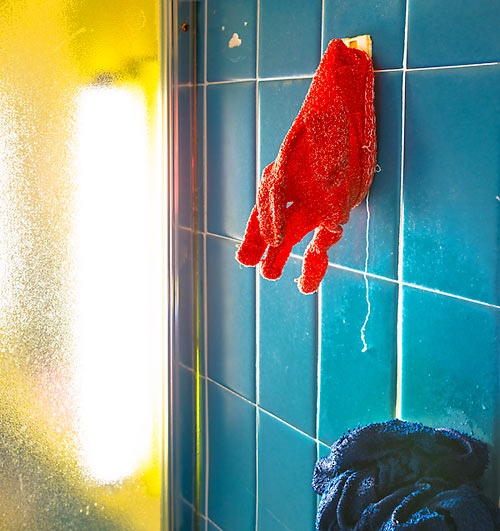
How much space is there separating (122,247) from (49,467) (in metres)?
0.47

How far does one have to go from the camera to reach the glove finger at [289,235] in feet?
2.98

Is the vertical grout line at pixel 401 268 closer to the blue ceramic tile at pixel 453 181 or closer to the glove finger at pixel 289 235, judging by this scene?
the blue ceramic tile at pixel 453 181

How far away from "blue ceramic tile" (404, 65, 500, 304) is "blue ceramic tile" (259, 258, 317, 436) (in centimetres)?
26

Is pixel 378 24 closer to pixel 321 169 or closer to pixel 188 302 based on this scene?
pixel 321 169

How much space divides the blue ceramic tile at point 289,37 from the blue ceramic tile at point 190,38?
0.68 ft

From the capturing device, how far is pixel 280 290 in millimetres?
1212

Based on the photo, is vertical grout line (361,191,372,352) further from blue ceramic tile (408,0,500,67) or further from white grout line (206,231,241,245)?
white grout line (206,231,241,245)

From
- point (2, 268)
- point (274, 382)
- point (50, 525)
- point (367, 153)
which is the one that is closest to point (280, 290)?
point (274, 382)

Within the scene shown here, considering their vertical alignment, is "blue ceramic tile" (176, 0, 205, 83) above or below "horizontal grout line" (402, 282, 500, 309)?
above

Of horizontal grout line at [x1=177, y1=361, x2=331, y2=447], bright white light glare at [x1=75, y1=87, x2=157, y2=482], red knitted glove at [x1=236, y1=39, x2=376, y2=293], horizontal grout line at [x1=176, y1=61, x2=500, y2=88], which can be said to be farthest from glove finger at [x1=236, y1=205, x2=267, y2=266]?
bright white light glare at [x1=75, y1=87, x2=157, y2=482]

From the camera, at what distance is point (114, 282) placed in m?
1.39

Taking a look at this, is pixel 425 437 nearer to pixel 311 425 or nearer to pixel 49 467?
pixel 311 425

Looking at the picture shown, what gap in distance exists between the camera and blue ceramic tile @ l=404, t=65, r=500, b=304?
2.70 feet

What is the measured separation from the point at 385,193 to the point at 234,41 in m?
0.47
